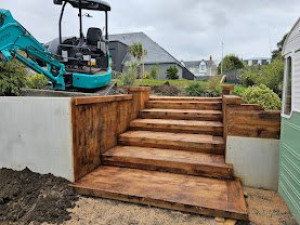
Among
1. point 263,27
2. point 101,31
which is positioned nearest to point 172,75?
point 263,27

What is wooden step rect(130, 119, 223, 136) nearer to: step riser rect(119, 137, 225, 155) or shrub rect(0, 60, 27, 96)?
step riser rect(119, 137, 225, 155)

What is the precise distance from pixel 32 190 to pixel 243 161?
2254 mm

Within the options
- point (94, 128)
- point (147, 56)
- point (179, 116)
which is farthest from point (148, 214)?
point (147, 56)

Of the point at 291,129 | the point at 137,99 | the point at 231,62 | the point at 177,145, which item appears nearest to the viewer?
the point at 291,129

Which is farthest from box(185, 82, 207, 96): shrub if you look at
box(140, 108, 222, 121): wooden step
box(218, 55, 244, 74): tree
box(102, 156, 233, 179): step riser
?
box(218, 55, 244, 74): tree

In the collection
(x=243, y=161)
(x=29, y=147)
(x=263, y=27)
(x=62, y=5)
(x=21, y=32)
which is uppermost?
(x=263, y=27)

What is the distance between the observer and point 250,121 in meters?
2.53

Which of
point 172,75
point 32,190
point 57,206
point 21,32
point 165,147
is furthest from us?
point 172,75

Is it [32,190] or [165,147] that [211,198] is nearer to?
[165,147]

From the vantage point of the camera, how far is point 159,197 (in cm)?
211

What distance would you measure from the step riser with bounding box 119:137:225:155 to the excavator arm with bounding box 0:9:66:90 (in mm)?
2119

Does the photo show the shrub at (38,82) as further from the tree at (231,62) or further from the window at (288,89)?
the tree at (231,62)

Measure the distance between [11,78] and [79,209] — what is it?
7.70 ft

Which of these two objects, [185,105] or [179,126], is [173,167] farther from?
[185,105]
